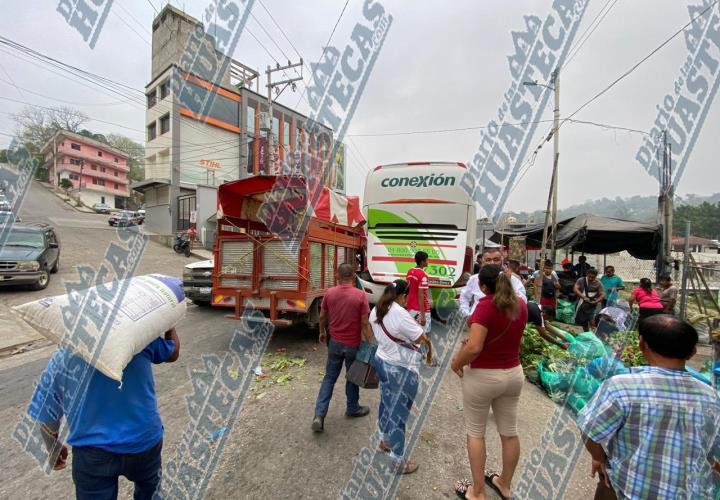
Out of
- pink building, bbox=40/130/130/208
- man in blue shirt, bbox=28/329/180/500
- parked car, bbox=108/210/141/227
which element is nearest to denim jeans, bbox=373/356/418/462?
man in blue shirt, bbox=28/329/180/500

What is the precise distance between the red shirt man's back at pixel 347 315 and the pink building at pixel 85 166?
4713 cm

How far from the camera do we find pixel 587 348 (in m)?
4.54

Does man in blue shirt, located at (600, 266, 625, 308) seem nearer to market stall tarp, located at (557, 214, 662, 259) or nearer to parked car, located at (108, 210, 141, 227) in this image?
market stall tarp, located at (557, 214, 662, 259)

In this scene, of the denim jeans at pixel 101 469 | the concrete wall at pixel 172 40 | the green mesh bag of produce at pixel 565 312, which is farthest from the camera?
the concrete wall at pixel 172 40

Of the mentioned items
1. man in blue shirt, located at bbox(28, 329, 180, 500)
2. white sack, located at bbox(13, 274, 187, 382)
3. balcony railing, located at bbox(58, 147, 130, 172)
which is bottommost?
man in blue shirt, located at bbox(28, 329, 180, 500)

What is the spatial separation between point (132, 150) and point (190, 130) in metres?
33.4

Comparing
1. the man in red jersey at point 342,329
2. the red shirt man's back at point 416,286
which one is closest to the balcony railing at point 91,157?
the red shirt man's back at point 416,286

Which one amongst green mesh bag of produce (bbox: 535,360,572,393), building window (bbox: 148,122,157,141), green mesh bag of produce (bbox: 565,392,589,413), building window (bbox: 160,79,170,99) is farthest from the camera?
building window (bbox: 148,122,157,141)

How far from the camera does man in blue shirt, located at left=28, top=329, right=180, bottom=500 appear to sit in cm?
146

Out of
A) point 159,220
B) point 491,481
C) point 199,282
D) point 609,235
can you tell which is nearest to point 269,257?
point 199,282

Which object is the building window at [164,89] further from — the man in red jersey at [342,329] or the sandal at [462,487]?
the sandal at [462,487]

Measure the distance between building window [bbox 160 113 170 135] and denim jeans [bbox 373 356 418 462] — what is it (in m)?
25.6

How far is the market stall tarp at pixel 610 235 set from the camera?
8.61 meters

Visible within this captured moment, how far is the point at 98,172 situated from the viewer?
41938mm
